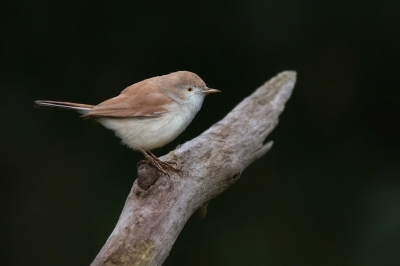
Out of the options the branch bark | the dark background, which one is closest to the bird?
the branch bark

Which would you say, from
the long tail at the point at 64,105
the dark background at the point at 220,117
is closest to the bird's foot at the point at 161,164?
the long tail at the point at 64,105

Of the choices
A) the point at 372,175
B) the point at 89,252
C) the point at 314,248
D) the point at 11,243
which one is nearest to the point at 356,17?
the point at 372,175

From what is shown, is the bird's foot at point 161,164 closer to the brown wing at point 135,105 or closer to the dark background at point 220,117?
the brown wing at point 135,105

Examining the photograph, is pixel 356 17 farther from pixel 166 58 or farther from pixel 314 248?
pixel 314 248

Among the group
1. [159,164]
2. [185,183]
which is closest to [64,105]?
[159,164]

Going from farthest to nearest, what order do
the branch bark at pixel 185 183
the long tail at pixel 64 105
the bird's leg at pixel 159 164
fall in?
the long tail at pixel 64 105
the bird's leg at pixel 159 164
the branch bark at pixel 185 183

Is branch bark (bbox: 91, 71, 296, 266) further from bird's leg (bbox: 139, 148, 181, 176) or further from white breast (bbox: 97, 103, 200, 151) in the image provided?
white breast (bbox: 97, 103, 200, 151)
